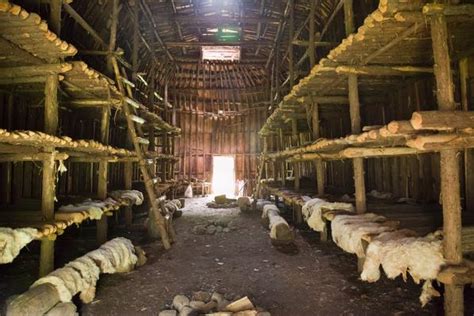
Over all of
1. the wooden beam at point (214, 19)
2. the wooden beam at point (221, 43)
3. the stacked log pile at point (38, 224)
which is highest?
the wooden beam at point (214, 19)

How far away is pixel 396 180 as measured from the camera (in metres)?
8.51

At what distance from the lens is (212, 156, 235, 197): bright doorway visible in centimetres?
2495

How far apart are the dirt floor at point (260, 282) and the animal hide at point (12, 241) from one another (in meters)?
1.56

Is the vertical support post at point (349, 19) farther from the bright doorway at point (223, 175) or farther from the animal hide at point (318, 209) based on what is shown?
the bright doorway at point (223, 175)

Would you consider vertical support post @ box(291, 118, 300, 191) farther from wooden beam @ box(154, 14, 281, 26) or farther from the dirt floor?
wooden beam @ box(154, 14, 281, 26)

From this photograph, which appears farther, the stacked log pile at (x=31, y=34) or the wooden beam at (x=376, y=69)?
the wooden beam at (x=376, y=69)

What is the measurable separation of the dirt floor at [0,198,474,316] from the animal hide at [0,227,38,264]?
1.56 metres

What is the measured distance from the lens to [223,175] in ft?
84.3

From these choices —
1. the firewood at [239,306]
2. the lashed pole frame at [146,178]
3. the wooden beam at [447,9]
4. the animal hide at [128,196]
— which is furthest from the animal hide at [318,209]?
the animal hide at [128,196]

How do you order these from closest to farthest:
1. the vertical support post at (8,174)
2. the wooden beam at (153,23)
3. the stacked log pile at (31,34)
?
the stacked log pile at (31,34) → the vertical support post at (8,174) → the wooden beam at (153,23)

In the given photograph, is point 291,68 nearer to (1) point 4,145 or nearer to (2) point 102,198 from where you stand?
(2) point 102,198

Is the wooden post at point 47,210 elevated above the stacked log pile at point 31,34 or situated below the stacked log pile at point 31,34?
below

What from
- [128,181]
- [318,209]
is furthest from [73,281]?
[128,181]

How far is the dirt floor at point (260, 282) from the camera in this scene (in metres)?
5.09
